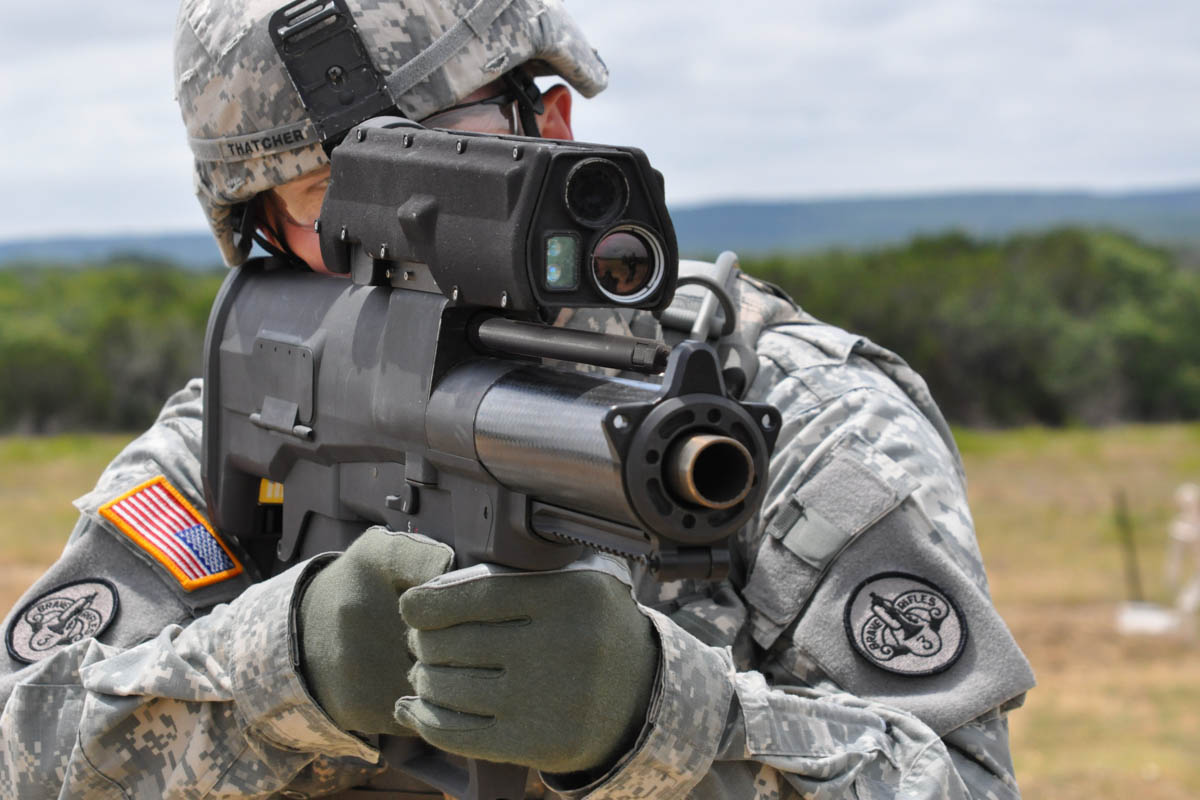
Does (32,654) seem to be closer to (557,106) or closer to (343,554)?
(343,554)

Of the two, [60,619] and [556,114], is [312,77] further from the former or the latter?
[60,619]

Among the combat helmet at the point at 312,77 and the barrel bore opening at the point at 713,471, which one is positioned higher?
the combat helmet at the point at 312,77

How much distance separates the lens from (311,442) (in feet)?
9.73

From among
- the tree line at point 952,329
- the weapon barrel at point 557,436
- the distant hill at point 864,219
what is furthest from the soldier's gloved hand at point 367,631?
the distant hill at point 864,219

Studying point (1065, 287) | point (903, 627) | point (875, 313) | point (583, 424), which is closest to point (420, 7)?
point (583, 424)

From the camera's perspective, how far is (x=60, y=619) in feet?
11.0

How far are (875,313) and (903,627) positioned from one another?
49146 millimetres

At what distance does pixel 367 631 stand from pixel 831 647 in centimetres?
91

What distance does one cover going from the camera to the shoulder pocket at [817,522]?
2.91 meters

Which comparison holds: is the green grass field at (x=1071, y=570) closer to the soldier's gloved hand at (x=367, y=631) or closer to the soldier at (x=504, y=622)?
the soldier at (x=504, y=622)

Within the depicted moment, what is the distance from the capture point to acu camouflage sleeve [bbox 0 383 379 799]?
9.08ft

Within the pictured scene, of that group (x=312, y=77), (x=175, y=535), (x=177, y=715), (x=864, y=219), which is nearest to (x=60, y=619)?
(x=175, y=535)

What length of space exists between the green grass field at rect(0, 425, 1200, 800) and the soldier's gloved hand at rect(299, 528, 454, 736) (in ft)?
33.0

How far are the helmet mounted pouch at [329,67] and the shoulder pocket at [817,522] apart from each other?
1153mm
